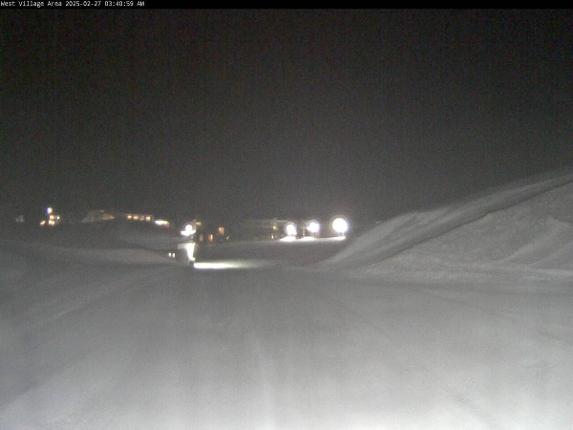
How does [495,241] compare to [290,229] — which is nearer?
[495,241]

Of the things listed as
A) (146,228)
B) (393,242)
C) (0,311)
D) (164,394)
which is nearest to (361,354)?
(164,394)

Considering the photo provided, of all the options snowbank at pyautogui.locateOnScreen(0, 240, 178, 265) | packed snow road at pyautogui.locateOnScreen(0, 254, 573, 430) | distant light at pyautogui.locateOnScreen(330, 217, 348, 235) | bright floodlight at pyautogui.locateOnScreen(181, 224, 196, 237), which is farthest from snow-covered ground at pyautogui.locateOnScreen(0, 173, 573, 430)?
bright floodlight at pyautogui.locateOnScreen(181, 224, 196, 237)

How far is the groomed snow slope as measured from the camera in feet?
64.2

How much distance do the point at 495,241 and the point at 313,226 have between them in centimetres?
2533

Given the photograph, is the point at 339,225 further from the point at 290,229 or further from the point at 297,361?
the point at 297,361

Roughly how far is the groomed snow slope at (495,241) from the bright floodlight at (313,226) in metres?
18.6

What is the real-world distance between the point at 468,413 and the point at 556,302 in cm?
690

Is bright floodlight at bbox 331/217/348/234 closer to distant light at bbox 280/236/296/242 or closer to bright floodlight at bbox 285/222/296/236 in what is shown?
distant light at bbox 280/236/296/242

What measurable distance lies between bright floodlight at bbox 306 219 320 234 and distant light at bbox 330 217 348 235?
0.94 metres

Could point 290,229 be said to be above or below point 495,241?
above

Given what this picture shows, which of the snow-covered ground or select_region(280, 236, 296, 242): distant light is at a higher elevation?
select_region(280, 236, 296, 242): distant light

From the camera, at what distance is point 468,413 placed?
23.8 ft

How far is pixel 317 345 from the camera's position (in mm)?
10688

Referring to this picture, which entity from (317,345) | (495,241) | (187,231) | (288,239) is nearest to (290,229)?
(288,239)
